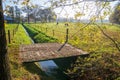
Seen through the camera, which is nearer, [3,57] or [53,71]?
[3,57]

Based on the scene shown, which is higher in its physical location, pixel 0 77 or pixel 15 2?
pixel 15 2

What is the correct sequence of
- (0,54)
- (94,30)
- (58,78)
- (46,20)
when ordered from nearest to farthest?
(0,54)
(46,20)
(94,30)
(58,78)

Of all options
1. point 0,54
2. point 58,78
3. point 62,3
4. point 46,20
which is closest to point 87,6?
point 62,3

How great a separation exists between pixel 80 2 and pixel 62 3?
1.82ft

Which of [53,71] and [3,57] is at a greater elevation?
[3,57]

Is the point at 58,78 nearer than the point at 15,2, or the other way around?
the point at 15,2

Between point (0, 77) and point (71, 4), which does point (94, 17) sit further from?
point (0, 77)

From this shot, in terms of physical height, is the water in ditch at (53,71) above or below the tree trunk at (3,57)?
below

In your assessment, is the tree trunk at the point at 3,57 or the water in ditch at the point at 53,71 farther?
the water in ditch at the point at 53,71

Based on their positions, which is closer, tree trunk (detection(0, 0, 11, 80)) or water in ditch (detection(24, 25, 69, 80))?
tree trunk (detection(0, 0, 11, 80))

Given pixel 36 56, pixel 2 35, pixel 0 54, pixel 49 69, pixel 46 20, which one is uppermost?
pixel 46 20

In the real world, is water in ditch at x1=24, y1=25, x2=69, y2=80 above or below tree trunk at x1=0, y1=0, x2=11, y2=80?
below

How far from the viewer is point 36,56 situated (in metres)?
11.9

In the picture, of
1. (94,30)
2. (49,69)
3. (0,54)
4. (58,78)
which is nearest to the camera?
(0,54)
